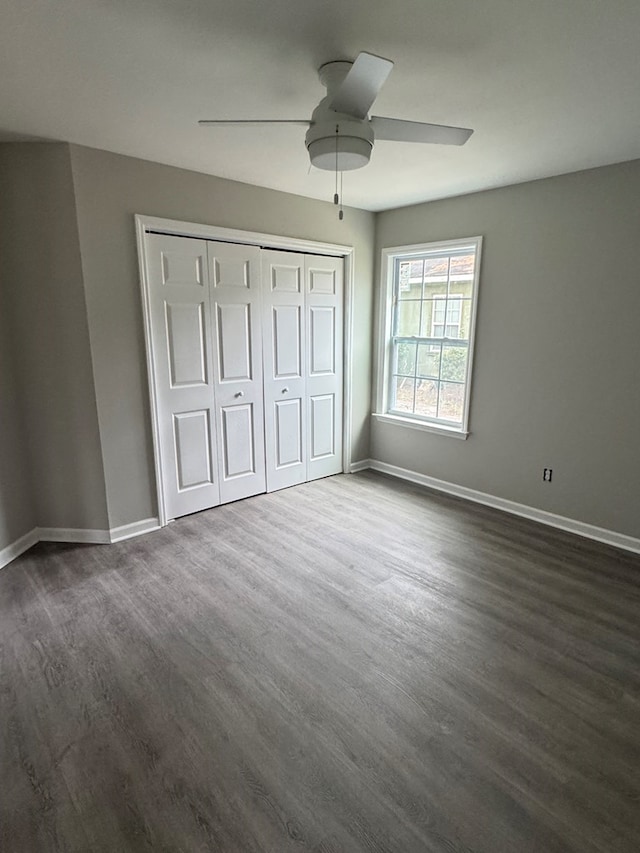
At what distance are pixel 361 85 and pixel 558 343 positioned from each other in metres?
2.41

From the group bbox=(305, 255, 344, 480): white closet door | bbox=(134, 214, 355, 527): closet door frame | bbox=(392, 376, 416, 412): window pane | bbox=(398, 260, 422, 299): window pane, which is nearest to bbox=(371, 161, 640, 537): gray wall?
bbox=(398, 260, 422, 299): window pane

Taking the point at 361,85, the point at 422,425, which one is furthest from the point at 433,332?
the point at 361,85

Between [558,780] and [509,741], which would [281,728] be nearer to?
[509,741]

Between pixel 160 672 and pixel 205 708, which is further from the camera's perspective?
pixel 160 672

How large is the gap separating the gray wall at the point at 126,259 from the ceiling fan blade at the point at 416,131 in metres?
1.75

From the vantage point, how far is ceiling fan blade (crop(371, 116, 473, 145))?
185 centimetres

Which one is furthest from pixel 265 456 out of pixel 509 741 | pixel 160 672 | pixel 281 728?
pixel 509 741

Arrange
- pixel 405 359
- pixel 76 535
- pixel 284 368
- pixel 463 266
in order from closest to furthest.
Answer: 1. pixel 76 535
2. pixel 463 266
3. pixel 284 368
4. pixel 405 359

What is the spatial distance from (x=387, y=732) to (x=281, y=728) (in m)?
0.41

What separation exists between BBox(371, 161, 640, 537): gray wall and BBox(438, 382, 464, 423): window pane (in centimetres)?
18

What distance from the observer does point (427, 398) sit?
4336 millimetres

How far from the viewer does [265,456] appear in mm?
4059

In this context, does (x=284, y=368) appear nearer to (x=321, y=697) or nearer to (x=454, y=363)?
(x=454, y=363)

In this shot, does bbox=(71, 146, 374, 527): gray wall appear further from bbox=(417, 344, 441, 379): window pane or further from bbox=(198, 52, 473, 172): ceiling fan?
bbox=(417, 344, 441, 379): window pane
